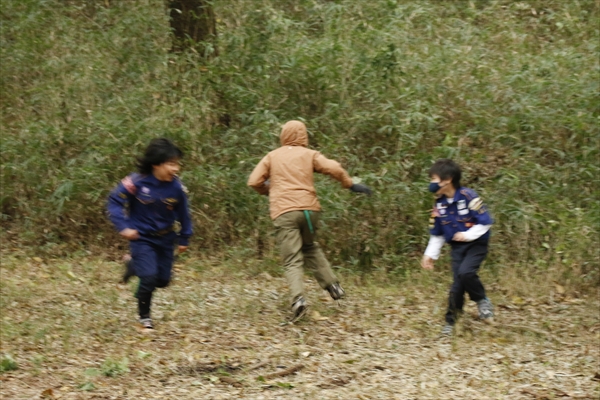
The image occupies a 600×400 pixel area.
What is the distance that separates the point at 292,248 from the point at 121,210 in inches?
69.8

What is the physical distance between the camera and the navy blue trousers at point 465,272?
7688 mm

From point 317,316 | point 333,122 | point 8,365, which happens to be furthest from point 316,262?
point 333,122

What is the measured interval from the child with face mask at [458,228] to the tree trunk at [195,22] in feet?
19.4

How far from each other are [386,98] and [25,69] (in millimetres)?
6408

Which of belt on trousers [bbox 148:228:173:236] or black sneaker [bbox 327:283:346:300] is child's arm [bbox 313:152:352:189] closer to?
black sneaker [bbox 327:283:346:300]

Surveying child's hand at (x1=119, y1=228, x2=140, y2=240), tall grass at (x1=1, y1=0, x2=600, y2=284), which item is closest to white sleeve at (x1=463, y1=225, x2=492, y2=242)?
tall grass at (x1=1, y1=0, x2=600, y2=284)

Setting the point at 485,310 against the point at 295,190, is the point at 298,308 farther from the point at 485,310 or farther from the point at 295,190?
the point at 485,310

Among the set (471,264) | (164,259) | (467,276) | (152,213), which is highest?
(152,213)

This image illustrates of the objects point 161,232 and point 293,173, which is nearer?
point 161,232

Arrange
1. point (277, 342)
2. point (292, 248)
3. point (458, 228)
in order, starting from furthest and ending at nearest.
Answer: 1. point (292, 248)
2. point (458, 228)
3. point (277, 342)

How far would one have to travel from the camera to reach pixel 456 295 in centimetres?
784

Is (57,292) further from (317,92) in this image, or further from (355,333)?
(317,92)

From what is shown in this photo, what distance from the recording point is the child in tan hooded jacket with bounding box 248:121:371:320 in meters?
8.14

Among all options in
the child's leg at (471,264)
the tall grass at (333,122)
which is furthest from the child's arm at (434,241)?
the tall grass at (333,122)
